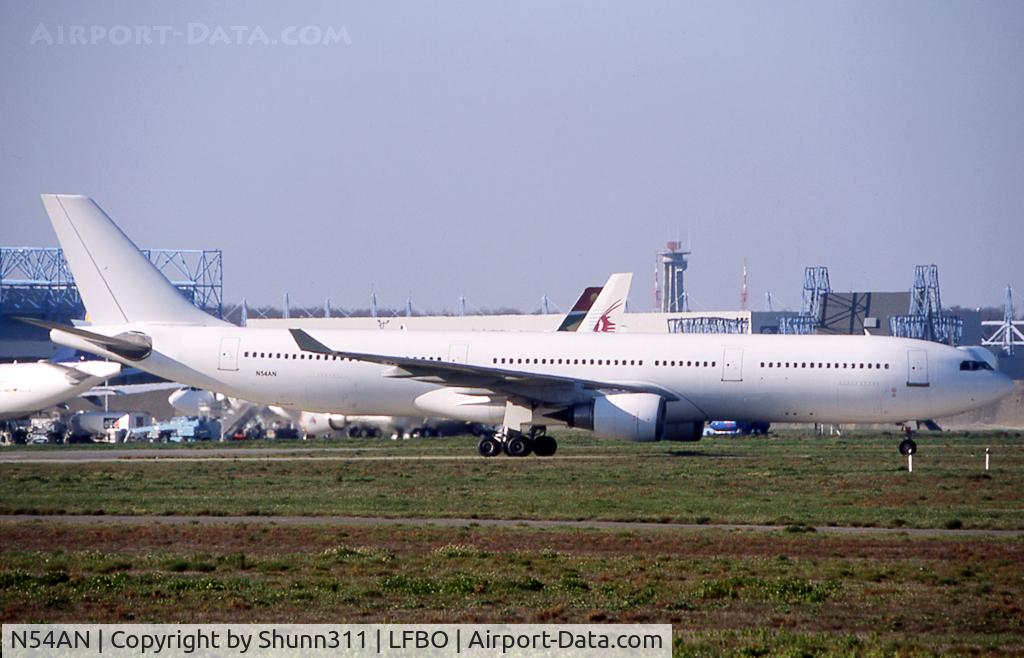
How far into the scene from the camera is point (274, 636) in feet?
38.5

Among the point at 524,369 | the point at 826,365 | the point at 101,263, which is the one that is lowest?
the point at 524,369

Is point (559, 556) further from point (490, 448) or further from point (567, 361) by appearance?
point (567, 361)

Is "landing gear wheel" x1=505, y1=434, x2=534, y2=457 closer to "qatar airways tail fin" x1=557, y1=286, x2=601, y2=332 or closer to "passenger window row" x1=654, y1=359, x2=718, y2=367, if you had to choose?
"passenger window row" x1=654, y1=359, x2=718, y2=367

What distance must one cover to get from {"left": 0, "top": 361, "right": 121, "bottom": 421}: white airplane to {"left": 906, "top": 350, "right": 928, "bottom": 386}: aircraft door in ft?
115

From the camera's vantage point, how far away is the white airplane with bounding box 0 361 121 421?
5756 centimetres

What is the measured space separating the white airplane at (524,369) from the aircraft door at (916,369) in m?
0.03

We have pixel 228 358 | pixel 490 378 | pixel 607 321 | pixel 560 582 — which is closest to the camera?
pixel 560 582

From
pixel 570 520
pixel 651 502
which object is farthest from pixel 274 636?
pixel 651 502

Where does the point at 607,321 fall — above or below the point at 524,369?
above

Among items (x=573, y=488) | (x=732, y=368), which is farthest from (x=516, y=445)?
(x=573, y=488)

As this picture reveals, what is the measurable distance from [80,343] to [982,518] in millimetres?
27659

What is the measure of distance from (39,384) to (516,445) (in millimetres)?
27971

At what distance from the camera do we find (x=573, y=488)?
2741cm

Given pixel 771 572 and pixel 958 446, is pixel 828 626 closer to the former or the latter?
pixel 771 572
